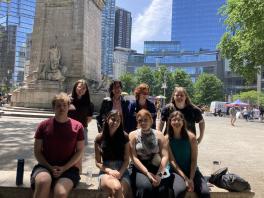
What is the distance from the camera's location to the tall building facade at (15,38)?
10750cm

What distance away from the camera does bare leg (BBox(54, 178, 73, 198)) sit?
4738 mm

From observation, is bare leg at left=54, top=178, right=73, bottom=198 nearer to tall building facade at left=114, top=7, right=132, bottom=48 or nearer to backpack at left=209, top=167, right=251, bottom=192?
backpack at left=209, top=167, right=251, bottom=192

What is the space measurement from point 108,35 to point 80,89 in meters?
156

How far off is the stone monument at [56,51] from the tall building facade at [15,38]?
81.5 m

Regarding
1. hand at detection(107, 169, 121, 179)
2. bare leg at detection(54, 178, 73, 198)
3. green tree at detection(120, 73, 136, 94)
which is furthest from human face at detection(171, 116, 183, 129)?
green tree at detection(120, 73, 136, 94)

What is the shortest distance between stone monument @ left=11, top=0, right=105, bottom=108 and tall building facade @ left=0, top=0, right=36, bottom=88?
81.5 m

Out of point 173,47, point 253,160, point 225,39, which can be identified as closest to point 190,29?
point 173,47

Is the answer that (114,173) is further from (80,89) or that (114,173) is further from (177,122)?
(80,89)

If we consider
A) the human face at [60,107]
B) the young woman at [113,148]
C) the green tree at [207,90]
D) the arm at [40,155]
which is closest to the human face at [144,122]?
the young woman at [113,148]

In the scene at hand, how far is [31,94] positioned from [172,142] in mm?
22387

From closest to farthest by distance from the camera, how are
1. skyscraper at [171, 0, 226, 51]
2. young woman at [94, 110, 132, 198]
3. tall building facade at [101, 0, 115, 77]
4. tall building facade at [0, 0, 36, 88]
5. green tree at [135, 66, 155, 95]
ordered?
young woman at [94, 110, 132, 198], green tree at [135, 66, 155, 95], tall building facade at [0, 0, 36, 88], tall building facade at [101, 0, 115, 77], skyscraper at [171, 0, 226, 51]

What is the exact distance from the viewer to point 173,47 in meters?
161

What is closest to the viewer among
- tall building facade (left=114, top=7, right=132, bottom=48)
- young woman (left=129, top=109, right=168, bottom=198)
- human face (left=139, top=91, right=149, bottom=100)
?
young woman (left=129, top=109, right=168, bottom=198)

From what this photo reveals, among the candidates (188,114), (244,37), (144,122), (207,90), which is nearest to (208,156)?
(188,114)
